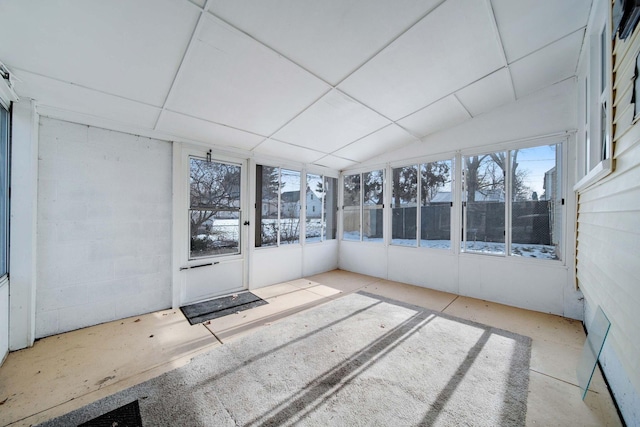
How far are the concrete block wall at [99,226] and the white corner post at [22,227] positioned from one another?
6.0 inches

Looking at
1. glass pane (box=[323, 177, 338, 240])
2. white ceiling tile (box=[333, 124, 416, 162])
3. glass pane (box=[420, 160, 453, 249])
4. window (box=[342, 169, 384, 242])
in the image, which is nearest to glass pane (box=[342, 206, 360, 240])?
window (box=[342, 169, 384, 242])

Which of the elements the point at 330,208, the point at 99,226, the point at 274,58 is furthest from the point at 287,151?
the point at 99,226

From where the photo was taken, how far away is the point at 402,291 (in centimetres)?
423

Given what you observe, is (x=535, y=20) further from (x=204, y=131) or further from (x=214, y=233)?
(x=214, y=233)

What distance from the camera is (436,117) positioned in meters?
3.79

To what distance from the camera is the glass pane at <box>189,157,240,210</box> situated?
12.1 feet

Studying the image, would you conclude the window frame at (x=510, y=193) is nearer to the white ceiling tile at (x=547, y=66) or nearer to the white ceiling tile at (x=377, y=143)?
the white ceiling tile at (x=547, y=66)

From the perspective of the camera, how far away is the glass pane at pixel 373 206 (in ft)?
16.9

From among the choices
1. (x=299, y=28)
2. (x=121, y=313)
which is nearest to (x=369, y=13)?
(x=299, y=28)

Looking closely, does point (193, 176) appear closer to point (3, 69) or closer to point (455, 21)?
point (3, 69)

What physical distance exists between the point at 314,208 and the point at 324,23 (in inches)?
144

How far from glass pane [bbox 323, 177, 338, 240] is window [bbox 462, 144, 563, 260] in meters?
2.76

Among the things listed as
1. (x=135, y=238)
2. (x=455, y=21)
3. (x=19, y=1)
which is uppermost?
(x=455, y=21)

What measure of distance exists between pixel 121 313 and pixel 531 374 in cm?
444
